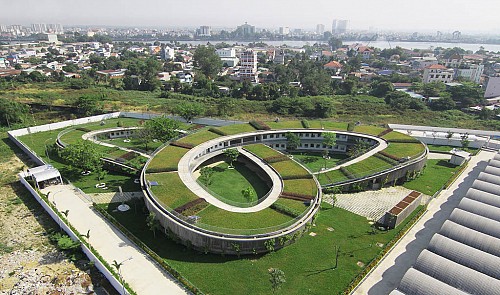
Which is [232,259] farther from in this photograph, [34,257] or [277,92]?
[277,92]

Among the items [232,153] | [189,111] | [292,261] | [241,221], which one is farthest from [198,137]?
[292,261]

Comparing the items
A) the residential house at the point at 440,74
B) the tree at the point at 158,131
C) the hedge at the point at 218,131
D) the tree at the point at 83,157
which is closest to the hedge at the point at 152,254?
the tree at the point at 83,157

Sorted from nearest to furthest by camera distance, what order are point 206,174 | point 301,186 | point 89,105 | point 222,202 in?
point 222,202
point 301,186
point 206,174
point 89,105

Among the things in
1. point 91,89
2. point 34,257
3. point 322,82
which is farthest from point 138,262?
point 322,82

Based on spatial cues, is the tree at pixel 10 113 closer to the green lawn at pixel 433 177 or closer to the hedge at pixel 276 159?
the hedge at pixel 276 159

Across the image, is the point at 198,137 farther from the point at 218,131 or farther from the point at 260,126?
the point at 260,126

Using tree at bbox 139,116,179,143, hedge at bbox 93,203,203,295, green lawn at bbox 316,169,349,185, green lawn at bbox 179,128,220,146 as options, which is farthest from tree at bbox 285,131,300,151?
hedge at bbox 93,203,203,295
